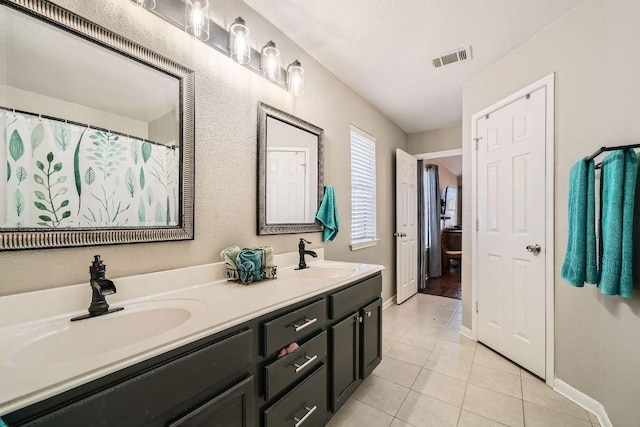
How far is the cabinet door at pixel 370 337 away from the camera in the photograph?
1727 millimetres

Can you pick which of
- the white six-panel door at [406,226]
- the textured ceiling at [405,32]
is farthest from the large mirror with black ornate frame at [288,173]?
the white six-panel door at [406,226]

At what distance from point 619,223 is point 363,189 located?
2.01m

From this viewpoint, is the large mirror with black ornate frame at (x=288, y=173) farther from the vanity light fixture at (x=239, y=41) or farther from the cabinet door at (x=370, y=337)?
the cabinet door at (x=370, y=337)

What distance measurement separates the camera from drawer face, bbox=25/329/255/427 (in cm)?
61

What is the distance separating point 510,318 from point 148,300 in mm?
2601

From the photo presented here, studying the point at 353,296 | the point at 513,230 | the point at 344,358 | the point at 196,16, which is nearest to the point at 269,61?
the point at 196,16

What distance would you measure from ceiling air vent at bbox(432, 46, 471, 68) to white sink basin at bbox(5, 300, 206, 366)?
2595mm

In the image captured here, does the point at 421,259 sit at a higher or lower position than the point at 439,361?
higher

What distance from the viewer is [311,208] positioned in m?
2.18

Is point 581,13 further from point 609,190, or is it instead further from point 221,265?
point 221,265

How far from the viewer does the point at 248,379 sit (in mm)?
981

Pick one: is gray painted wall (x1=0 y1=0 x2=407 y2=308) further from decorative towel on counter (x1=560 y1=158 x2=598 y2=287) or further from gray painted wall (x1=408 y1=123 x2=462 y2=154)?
gray painted wall (x1=408 y1=123 x2=462 y2=154)

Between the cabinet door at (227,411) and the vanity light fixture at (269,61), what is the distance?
1708 mm

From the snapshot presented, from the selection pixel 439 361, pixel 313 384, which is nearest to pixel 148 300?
pixel 313 384
